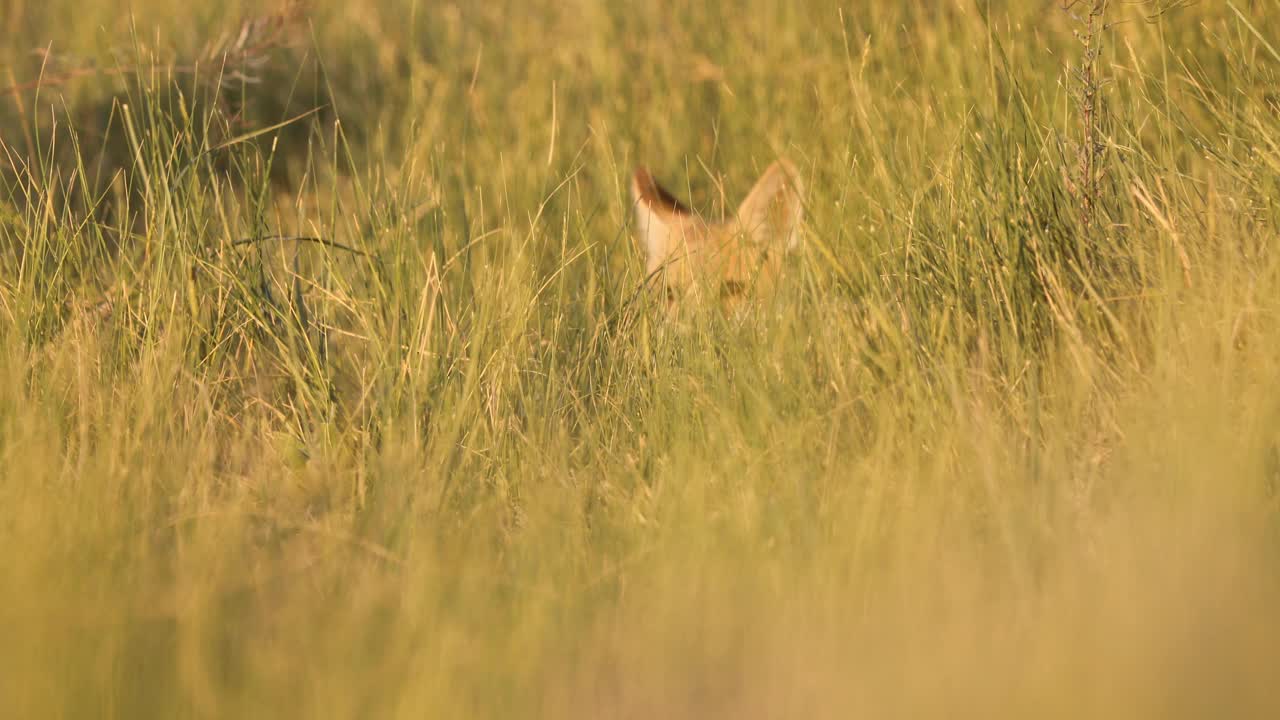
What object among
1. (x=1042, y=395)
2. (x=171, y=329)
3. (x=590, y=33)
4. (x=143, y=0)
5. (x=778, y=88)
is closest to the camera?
(x=1042, y=395)

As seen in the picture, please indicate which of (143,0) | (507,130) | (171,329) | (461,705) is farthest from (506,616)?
(143,0)

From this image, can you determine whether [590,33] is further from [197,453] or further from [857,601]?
[857,601]

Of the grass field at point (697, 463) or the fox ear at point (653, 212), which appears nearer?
the grass field at point (697, 463)

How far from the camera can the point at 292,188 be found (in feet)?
14.7

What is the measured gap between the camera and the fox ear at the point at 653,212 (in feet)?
10.0

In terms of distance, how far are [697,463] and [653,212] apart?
159 centimetres

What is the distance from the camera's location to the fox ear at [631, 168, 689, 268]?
120 inches

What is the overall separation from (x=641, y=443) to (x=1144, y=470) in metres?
0.70

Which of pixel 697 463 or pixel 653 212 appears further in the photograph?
pixel 653 212

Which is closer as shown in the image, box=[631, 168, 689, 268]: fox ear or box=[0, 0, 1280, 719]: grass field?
box=[0, 0, 1280, 719]: grass field

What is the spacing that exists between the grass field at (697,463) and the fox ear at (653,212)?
0.29 m

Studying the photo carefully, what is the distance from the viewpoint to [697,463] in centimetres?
155

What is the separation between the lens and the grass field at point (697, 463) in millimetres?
1192

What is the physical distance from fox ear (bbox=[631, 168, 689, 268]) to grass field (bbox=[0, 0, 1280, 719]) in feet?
0.95
